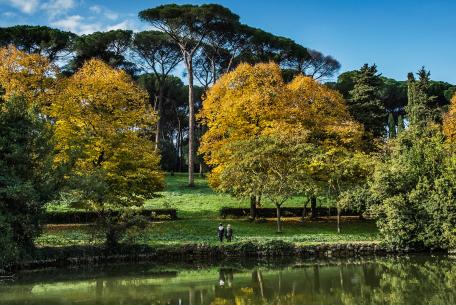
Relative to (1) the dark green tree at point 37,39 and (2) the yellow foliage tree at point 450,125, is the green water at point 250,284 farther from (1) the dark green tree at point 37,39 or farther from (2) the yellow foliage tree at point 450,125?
(1) the dark green tree at point 37,39

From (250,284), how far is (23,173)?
10.5 meters

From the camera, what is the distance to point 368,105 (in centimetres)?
3947

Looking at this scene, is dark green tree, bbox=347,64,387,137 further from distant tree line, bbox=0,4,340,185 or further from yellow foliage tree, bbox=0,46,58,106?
yellow foliage tree, bbox=0,46,58,106

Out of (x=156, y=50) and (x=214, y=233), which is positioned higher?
(x=156, y=50)

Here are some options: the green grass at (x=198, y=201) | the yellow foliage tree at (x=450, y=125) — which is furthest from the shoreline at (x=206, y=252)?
the yellow foliage tree at (x=450, y=125)

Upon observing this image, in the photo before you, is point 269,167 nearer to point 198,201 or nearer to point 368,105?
point 198,201

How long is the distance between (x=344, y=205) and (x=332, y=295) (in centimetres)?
1371

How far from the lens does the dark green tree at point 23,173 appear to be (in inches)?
797

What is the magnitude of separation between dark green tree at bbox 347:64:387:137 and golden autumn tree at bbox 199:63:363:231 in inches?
169

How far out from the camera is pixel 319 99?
34750 mm

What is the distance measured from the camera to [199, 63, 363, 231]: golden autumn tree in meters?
30.4

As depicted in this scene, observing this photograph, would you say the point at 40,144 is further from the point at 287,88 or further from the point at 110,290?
the point at 287,88

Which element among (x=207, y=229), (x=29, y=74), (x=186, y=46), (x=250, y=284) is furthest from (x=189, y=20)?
(x=250, y=284)

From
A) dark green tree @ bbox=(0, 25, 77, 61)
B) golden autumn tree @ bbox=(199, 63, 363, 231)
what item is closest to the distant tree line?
dark green tree @ bbox=(0, 25, 77, 61)
